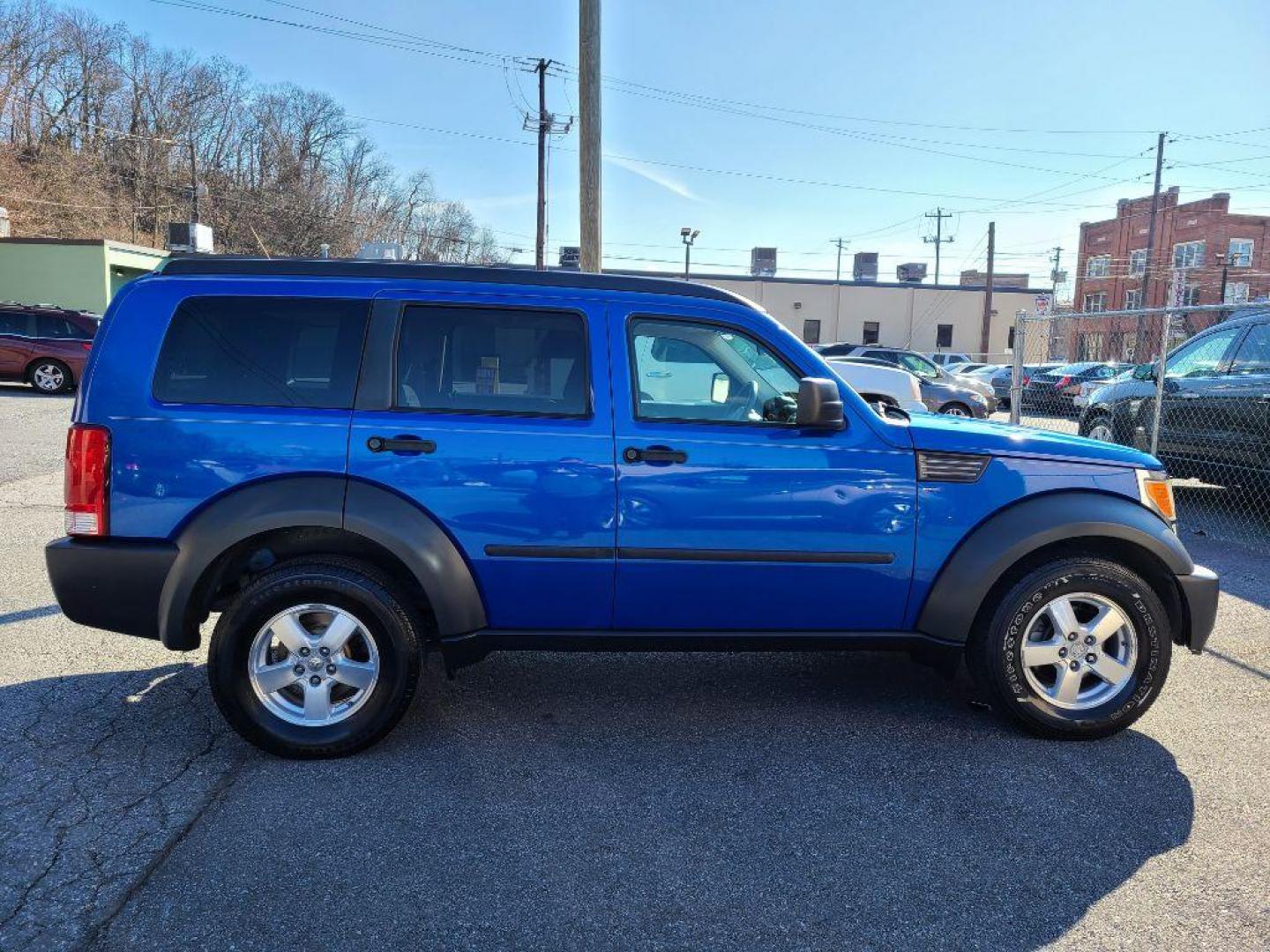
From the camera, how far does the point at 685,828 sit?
9.75 ft

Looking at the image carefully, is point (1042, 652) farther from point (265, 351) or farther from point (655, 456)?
point (265, 351)

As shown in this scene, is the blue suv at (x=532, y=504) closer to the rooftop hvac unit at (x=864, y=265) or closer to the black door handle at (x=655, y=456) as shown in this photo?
the black door handle at (x=655, y=456)

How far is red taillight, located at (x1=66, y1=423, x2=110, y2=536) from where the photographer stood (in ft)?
10.7

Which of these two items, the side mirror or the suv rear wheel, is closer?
the side mirror

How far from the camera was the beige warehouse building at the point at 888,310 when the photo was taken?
52812mm

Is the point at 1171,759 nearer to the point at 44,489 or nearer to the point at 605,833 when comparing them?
the point at 605,833

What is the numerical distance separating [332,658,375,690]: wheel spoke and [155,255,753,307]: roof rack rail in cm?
158

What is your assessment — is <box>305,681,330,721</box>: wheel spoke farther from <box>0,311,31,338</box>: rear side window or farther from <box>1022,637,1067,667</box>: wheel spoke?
<box>0,311,31,338</box>: rear side window

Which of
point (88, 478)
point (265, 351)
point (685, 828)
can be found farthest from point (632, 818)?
point (88, 478)

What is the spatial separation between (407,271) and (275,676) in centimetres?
172

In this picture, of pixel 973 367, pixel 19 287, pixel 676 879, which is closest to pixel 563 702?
pixel 676 879

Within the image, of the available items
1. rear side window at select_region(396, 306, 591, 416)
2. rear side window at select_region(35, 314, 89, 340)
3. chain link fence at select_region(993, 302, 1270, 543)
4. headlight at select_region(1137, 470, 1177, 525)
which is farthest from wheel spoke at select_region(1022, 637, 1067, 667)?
rear side window at select_region(35, 314, 89, 340)

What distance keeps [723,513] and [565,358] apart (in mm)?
906

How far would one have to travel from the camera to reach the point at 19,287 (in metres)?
29.8
